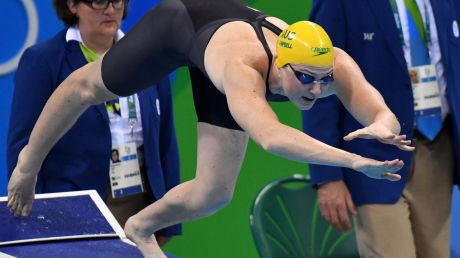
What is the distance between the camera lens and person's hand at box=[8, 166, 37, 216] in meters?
5.58

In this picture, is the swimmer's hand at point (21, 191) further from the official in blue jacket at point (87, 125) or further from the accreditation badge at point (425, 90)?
the accreditation badge at point (425, 90)

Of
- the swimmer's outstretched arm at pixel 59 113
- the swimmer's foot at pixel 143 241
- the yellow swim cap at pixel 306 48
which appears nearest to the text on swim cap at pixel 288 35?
the yellow swim cap at pixel 306 48

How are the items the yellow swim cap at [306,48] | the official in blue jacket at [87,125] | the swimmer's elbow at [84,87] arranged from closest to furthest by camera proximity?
the yellow swim cap at [306,48], the swimmer's elbow at [84,87], the official in blue jacket at [87,125]

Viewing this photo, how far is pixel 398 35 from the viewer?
5934 mm

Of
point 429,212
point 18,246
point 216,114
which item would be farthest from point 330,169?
point 18,246

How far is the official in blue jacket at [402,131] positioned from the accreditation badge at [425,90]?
0.11 ft

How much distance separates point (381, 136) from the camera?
4.25 metres

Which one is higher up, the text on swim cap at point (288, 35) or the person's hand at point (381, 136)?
the text on swim cap at point (288, 35)

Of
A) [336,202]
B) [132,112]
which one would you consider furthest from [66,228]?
[336,202]

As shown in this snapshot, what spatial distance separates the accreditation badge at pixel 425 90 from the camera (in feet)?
19.7

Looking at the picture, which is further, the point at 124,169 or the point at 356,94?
the point at 124,169

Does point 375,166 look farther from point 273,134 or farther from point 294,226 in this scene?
point 294,226

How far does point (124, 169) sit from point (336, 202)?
0.96 m

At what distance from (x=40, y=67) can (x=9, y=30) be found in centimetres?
124
